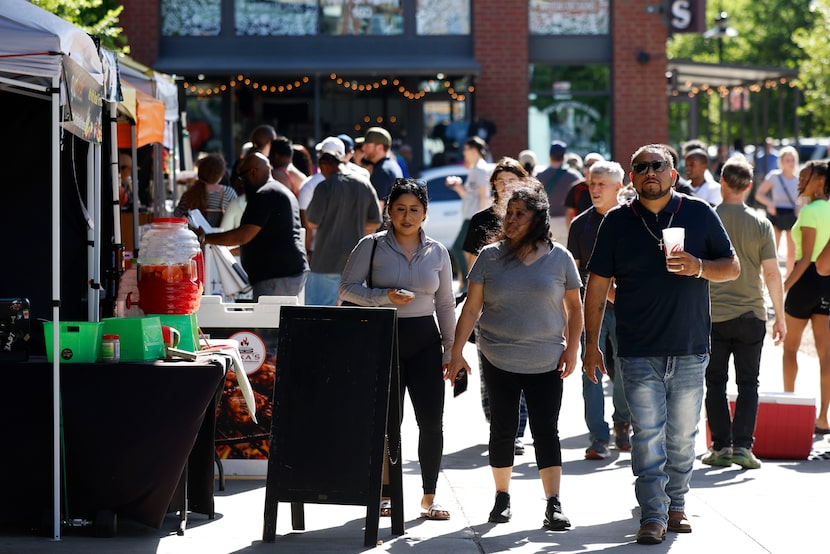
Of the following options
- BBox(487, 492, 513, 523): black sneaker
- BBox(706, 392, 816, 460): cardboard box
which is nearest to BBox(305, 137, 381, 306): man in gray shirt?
BBox(706, 392, 816, 460): cardboard box

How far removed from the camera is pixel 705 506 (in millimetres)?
7715

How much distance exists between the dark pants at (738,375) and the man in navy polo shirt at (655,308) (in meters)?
1.96

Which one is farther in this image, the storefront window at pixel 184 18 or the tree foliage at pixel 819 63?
the tree foliage at pixel 819 63

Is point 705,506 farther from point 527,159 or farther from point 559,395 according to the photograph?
point 527,159

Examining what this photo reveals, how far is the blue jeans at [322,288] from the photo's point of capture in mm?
11125

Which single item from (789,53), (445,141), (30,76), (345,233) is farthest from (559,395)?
(789,53)

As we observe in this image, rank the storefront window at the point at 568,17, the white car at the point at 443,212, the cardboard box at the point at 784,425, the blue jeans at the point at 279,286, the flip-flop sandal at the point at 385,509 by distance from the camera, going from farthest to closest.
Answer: the storefront window at the point at 568,17
the white car at the point at 443,212
the blue jeans at the point at 279,286
the cardboard box at the point at 784,425
the flip-flop sandal at the point at 385,509

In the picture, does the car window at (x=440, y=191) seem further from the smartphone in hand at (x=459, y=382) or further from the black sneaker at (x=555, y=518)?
the black sneaker at (x=555, y=518)

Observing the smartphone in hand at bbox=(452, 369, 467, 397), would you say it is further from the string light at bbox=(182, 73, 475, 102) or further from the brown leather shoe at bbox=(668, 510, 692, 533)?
the string light at bbox=(182, 73, 475, 102)

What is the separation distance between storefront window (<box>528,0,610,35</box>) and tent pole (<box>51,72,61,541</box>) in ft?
63.0

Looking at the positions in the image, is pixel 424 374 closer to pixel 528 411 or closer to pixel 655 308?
pixel 528 411

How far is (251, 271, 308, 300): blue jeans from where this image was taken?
9.93m

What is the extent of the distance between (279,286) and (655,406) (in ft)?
12.6

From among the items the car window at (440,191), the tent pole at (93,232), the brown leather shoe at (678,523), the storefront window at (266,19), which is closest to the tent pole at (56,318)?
the tent pole at (93,232)
